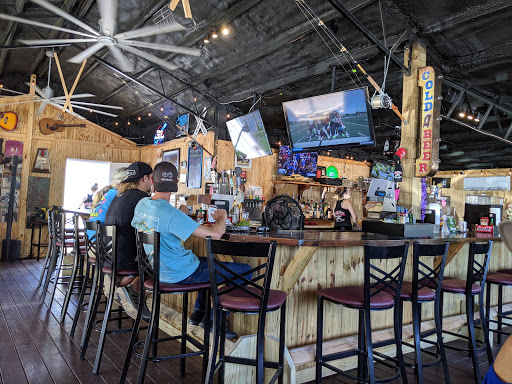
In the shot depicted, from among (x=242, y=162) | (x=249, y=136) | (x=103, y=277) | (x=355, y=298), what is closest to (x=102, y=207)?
(x=103, y=277)

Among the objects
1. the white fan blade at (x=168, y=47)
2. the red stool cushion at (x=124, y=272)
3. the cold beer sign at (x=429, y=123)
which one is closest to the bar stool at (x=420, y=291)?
the red stool cushion at (x=124, y=272)

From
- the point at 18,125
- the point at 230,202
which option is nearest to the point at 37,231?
the point at 18,125

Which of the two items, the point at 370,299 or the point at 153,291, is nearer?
the point at 370,299

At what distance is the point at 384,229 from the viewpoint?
3.53 m

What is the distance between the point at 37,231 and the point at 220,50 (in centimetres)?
597

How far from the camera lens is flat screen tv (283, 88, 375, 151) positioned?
17.7ft

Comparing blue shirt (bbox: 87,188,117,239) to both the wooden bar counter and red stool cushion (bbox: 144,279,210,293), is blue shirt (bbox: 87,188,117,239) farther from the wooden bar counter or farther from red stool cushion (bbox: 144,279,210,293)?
red stool cushion (bbox: 144,279,210,293)

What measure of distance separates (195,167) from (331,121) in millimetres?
3435

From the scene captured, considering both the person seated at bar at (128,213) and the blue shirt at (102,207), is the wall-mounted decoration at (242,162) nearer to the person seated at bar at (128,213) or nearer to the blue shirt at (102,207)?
the blue shirt at (102,207)

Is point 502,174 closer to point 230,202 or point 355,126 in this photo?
point 355,126

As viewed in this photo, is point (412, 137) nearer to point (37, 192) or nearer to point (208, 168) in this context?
point (208, 168)

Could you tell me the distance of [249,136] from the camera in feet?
23.1

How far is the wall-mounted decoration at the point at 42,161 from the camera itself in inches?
342

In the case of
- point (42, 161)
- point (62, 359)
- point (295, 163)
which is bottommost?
point (62, 359)
